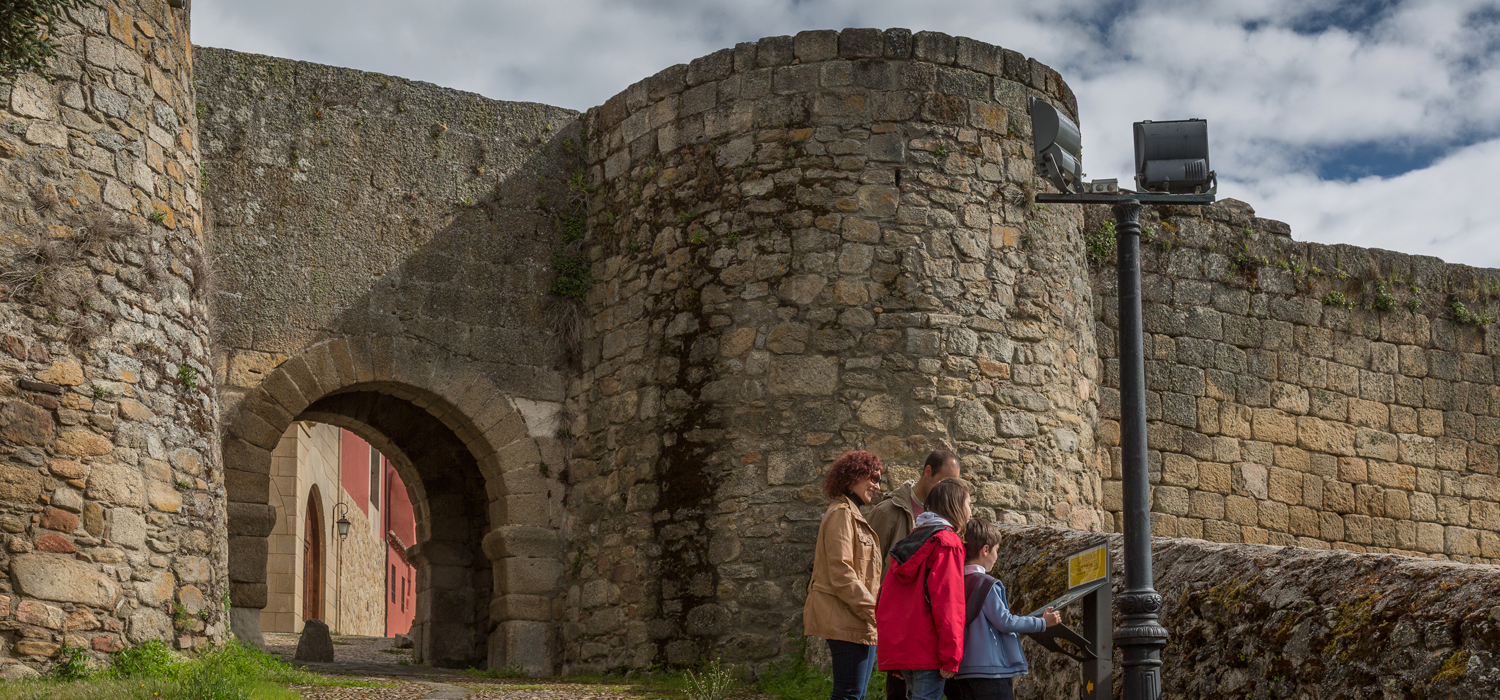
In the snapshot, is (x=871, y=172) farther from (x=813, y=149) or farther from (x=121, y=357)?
(x=121, y=357)

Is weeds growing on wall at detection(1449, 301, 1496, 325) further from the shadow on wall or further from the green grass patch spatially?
the green grass patch

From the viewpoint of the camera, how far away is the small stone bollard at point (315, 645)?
1084 centimetres

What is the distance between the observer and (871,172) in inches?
354

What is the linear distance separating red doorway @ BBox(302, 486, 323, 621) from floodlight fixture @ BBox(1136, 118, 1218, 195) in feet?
53.3

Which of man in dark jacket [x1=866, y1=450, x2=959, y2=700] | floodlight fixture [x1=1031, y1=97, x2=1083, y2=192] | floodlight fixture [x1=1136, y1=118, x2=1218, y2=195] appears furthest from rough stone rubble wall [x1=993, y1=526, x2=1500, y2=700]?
floodlight fixture [x1=1031, y1=97, x2=1083, y2=192]

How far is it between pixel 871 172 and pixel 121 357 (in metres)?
4.32

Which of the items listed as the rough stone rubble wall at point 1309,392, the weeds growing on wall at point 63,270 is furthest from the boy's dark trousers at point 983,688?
the rough stone rubble wall at point 1309,392

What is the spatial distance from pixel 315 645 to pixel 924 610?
7.33 meters

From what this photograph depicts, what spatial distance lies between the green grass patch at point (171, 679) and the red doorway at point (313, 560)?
12.0 m

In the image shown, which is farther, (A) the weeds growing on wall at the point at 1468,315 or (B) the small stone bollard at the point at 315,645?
(A) the weeds growing on wall at the point at 1468,315

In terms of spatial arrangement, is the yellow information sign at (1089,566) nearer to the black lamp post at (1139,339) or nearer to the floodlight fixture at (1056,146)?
the black lamp post at (1139,339)

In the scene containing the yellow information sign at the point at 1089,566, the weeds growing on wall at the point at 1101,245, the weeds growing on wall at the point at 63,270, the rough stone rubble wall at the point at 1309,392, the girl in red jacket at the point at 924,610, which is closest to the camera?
the girl in red jacket at the point at 924,610

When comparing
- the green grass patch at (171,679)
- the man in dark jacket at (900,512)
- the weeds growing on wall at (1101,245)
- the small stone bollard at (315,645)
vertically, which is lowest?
the small stone bollard at (315,645)

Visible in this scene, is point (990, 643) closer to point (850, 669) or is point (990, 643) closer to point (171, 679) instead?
point (850, 669)
